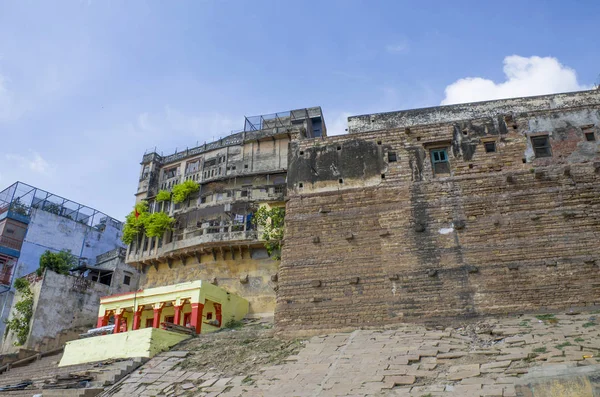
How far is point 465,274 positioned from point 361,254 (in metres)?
3.09

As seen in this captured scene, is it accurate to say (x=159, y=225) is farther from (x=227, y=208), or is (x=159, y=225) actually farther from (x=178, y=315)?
(x=178, y=315)

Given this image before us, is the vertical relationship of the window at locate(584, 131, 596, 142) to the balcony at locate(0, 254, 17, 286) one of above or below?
above

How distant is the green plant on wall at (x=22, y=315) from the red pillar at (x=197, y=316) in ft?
32.8

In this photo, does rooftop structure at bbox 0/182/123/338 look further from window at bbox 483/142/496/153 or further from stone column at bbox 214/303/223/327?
window at bbox 483/142/496/153

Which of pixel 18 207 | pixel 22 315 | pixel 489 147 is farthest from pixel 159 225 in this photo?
pixel 489 147

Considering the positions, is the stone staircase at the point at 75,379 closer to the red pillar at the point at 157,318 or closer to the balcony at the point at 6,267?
the red pillar at the point at 157,318

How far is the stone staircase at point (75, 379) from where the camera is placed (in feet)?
45.4

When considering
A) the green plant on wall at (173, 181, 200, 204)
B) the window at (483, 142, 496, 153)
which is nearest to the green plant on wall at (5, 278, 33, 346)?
the green plant on wall at (173, 181, 200, 204)

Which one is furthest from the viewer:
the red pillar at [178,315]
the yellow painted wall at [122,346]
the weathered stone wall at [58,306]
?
the weathered stone wall at [58,306]

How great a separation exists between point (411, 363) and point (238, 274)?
628 inches

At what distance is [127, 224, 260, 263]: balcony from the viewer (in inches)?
1022

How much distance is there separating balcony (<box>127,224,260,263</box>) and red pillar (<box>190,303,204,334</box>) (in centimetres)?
570

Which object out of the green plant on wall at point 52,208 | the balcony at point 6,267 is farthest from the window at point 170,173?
the balcony at point 6,267

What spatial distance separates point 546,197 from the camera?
50.9ft
